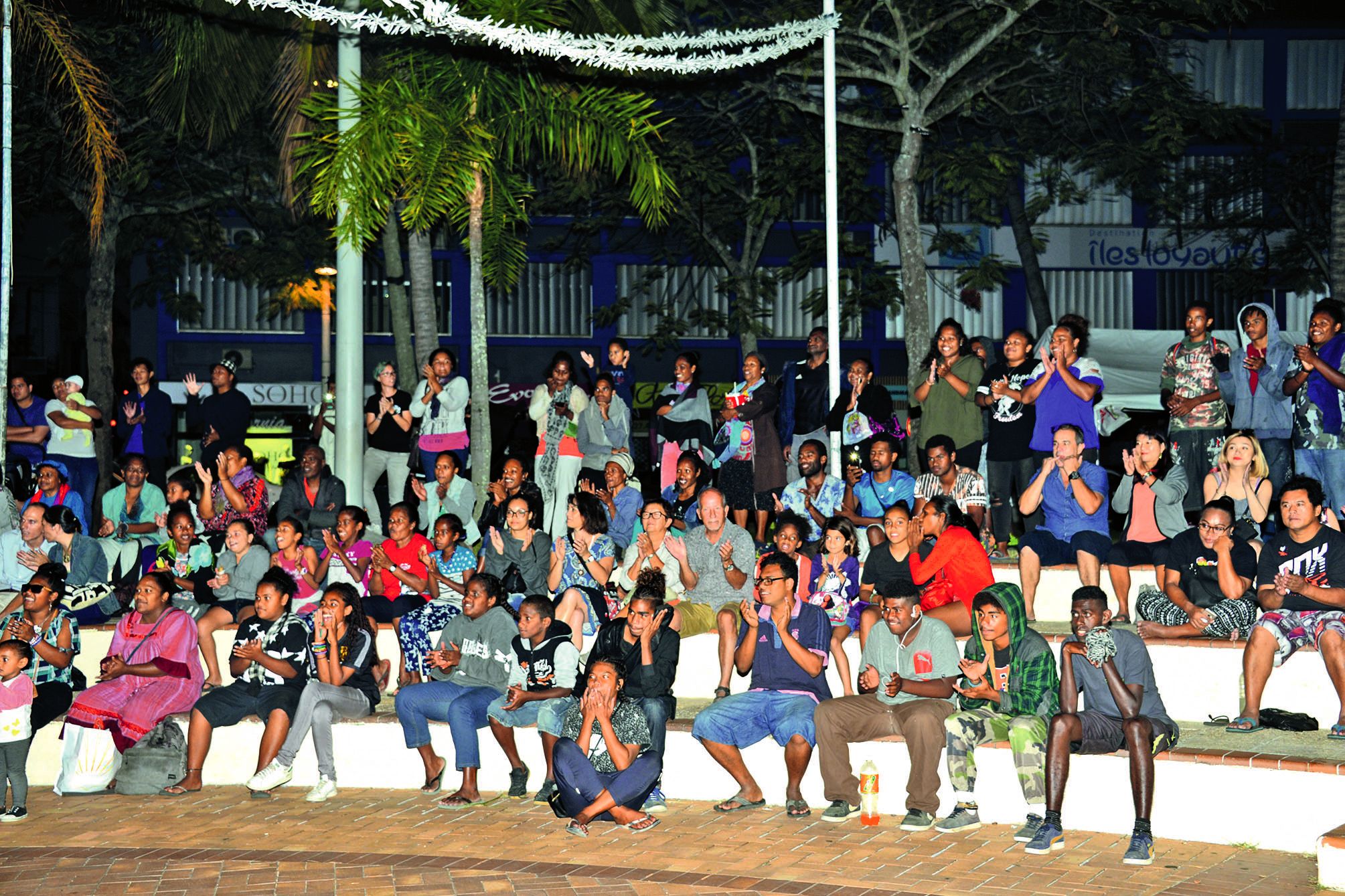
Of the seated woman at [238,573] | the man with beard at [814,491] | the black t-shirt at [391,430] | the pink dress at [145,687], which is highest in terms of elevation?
the black t-shirt at [391,430]

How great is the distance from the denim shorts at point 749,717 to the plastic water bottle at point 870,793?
54 cm

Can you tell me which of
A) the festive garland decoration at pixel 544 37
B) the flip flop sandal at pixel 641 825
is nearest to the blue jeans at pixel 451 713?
the flip flop sandal at pixel 641 825

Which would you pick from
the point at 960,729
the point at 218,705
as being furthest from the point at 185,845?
the point at 960,729

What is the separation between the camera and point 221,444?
14.3m

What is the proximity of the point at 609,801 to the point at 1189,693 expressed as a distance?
3.68m

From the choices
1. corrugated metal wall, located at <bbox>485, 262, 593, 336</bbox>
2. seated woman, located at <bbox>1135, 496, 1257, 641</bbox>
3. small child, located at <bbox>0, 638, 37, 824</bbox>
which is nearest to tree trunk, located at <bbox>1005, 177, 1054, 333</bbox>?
corrugated metal wall, located at <bbox>485, 262, 593, 336</bbox>

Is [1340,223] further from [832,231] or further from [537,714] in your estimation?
[537,714]

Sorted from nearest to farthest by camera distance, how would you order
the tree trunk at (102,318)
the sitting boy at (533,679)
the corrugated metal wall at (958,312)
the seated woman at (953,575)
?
the sitting boy at (533,679) < the seated woman at (953,575) < the tree trunk at (102,318) < the corrugated metal wall at (958,312)

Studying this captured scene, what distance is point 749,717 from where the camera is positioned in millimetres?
9273

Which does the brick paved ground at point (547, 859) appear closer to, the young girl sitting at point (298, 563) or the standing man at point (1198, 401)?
the young girl sitting at point (298, 563)

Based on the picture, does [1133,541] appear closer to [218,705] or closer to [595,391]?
[595,391]

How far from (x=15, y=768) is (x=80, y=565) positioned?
2.80m

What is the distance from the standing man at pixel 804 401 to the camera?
1344 cm

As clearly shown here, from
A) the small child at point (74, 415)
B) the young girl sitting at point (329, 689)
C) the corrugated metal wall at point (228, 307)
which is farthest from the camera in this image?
the corrugated metal wall at point (228, 307)
